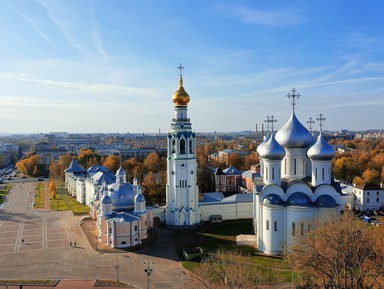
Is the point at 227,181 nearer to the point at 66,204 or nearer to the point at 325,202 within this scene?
the point at 66,204

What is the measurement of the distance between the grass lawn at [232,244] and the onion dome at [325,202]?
481 cm

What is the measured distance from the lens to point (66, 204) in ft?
149

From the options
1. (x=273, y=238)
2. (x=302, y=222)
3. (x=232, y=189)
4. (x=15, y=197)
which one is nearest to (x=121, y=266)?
(x=273, y=238)

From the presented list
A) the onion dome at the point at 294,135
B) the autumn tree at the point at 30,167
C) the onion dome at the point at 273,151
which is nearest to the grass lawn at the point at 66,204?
the onion dome at the point at 273,151

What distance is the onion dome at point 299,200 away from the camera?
1001 inches

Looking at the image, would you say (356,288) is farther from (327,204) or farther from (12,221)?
(12,221)

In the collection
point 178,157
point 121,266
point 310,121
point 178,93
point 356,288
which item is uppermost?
point 178,93

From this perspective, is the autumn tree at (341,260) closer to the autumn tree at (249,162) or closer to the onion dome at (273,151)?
the onion dome at (273,151)

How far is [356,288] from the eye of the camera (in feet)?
50.1

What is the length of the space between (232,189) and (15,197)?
31.9 meters

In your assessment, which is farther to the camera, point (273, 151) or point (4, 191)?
point (4, 191)

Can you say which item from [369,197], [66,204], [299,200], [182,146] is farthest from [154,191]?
[369,197]

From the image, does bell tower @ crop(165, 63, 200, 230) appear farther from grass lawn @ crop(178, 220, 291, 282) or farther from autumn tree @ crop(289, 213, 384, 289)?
autumn tree @ crop(289, 213, 384, 289)

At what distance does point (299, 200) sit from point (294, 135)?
5694mm
